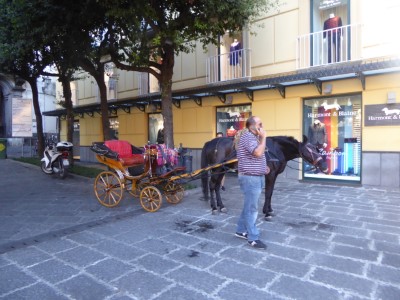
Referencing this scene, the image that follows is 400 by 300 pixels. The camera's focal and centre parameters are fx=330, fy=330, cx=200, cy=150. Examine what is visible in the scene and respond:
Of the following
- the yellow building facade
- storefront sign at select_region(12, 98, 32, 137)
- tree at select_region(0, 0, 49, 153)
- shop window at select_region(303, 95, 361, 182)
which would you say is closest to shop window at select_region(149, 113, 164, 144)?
the yellow building facade

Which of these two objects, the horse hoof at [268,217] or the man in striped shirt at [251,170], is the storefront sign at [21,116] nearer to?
the horse hoof at [268,217]

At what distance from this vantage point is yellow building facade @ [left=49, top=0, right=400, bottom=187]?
353 inches

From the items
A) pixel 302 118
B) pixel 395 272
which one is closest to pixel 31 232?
pixel 395 272

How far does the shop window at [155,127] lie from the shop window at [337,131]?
712 cm

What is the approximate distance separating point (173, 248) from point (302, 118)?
7541 millimetres

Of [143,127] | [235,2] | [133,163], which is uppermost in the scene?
[235,2]

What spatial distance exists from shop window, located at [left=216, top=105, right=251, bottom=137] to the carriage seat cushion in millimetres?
4756

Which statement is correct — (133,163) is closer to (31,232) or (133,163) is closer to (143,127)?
(31,232)

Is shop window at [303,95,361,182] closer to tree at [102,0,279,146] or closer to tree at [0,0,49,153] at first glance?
tree at [102,0,279,146]

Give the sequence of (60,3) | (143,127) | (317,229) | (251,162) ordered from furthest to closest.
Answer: (143,127), (60,3), (317,229), (251,162)

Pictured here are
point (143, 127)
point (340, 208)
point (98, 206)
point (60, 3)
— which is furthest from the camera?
point (143, 127)

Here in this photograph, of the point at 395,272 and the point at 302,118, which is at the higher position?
the point at 302,118

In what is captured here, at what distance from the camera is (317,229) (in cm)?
533

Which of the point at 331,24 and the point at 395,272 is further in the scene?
the point at 331,24
